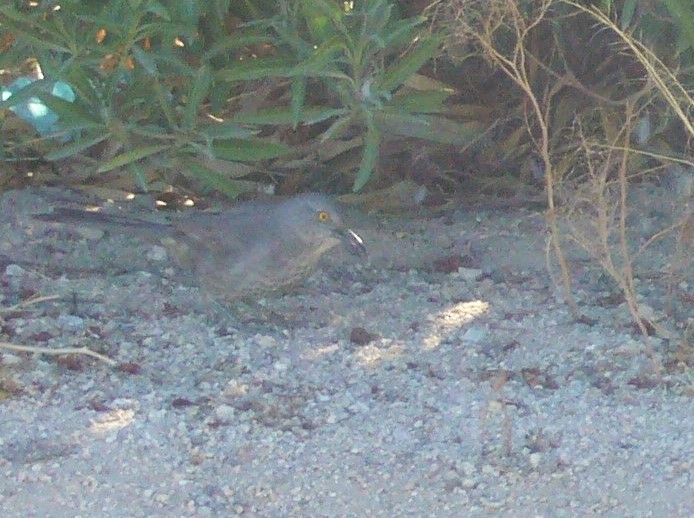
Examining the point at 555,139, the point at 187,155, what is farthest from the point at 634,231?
the point at 187,155

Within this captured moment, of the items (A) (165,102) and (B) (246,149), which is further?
(B) (246,149)

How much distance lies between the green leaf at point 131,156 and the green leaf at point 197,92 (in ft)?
0.57

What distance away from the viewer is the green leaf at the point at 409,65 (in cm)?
468

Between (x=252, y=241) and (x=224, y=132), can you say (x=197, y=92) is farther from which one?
(x=252, y=241)

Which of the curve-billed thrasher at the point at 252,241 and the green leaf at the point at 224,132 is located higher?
the green leaf at the point at 224,132

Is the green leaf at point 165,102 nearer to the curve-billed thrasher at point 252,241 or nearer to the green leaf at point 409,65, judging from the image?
the curve-billed thrasher at point 252,241

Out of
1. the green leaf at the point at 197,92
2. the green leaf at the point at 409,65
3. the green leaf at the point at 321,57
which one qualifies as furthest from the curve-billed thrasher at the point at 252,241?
the green leaf at the point at 321,57

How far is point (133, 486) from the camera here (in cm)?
364

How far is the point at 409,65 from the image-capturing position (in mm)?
4695

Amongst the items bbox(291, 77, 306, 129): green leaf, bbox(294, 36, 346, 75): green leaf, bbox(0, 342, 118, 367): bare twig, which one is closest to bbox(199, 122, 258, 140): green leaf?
bbox(291, 77, 306, 129): green leaf

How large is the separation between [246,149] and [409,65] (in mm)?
710

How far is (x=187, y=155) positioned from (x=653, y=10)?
1756 millimetres

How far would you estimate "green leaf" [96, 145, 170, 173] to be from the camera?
4793 millimetres

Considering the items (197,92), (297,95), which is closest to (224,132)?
(197,92)
